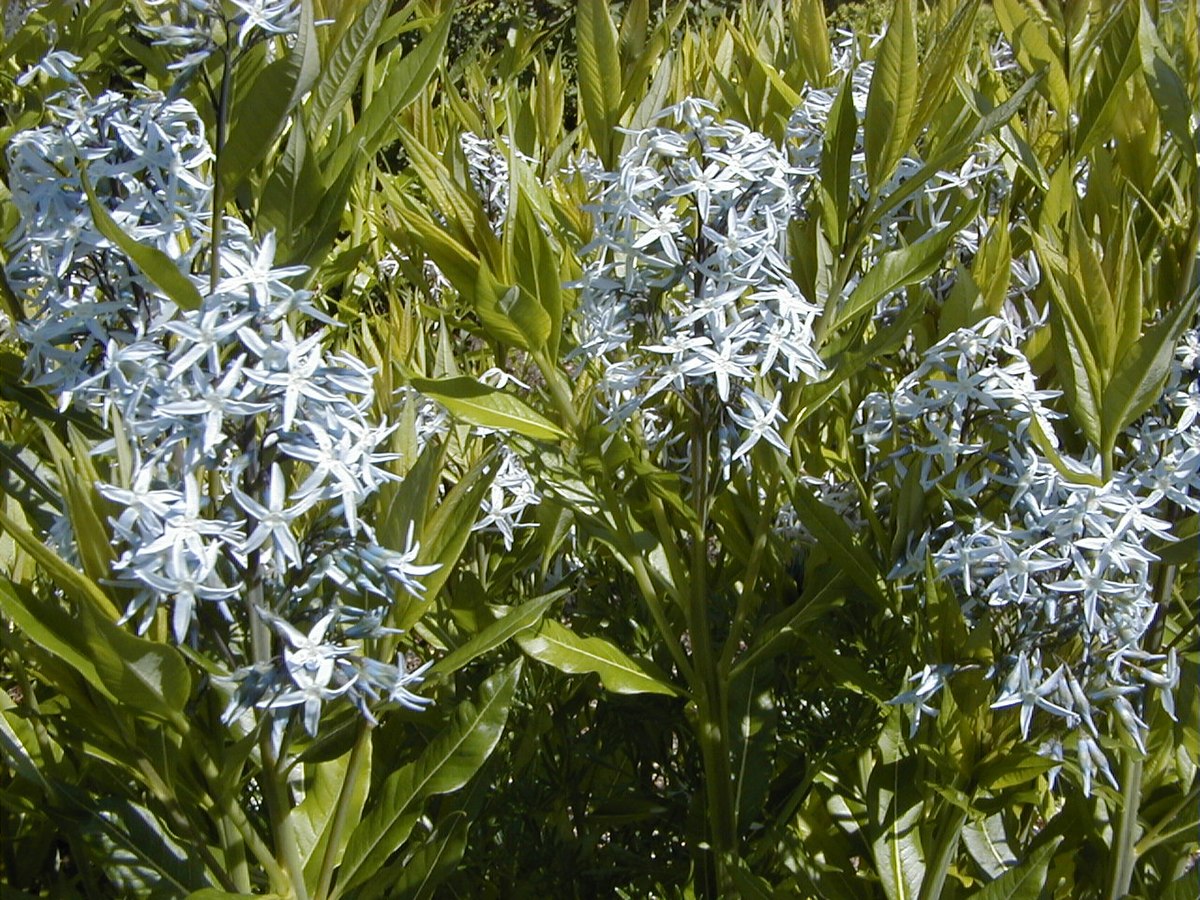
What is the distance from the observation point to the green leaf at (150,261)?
42.4 inches

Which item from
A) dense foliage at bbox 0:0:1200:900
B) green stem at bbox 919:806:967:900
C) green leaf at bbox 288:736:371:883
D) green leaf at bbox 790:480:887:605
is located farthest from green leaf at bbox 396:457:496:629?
green stem at bbox 919:806:967:900

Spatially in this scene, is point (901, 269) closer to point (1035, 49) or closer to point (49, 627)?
point (1035, 49)

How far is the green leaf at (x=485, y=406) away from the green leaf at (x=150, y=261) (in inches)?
16.0

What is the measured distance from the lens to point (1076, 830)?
1.85 meters

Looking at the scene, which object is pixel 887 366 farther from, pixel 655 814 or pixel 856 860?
pixel 856 860

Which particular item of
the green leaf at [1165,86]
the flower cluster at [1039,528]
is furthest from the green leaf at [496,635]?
the green leaf at [1165,86]

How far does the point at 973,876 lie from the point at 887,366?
87 centimetres

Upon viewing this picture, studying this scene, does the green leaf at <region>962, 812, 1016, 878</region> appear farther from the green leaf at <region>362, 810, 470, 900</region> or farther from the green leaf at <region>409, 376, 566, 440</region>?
the green leaf at <region>409, 376, 566, 440</region>

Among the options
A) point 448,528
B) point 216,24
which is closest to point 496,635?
point 448,528

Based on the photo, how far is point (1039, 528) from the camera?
1.38m

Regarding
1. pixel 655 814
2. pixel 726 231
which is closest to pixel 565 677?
pixel 655 814

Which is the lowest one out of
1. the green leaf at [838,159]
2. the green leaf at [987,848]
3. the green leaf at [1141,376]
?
the green leaf at [987,848]

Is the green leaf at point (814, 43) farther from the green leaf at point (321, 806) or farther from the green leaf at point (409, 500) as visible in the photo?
the green leaf at point (321, 806)

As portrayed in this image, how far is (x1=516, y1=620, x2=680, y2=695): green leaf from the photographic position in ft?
5.47
